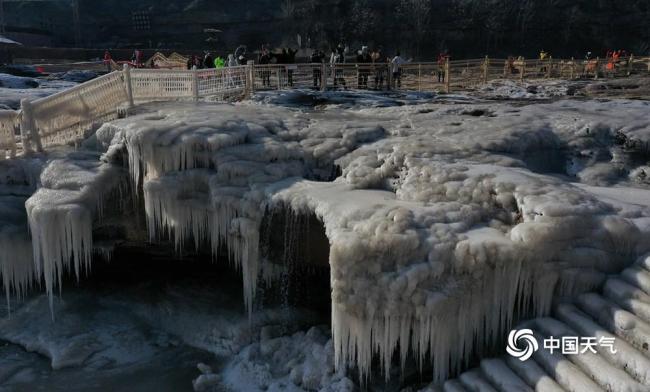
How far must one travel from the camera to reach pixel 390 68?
20.3 metres

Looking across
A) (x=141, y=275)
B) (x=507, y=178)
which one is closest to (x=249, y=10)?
(x=141, y=275)

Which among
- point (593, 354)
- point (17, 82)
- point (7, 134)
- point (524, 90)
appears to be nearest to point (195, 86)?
point (7, 134)

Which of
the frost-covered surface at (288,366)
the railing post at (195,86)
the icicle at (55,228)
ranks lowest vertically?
the frost-covered surface at (288,366)

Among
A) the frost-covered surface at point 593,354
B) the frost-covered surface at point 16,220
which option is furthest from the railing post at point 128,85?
the frost-covered surface at point 593,354

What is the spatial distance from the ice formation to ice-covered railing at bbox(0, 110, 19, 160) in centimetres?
130

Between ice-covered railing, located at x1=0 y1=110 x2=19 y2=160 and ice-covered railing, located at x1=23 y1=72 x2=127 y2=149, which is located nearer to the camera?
ice-covered railing, located at x1=0 y1=110 x2=19 y2=160

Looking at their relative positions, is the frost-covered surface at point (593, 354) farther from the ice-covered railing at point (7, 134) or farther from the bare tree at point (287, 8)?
the bare tree at point (287, 8)

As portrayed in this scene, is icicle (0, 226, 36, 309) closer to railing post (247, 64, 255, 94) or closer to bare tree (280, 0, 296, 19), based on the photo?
railing post (247, 64, 255, 94)

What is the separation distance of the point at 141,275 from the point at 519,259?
8.39 m

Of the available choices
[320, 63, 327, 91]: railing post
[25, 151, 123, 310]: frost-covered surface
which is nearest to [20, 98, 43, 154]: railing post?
[25, 151, 123, 310]: frost-covered surface

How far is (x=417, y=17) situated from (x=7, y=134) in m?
48.9

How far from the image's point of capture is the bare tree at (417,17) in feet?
178

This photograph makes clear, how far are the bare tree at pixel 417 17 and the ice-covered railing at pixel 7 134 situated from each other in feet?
157

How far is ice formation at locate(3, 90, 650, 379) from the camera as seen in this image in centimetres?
648
